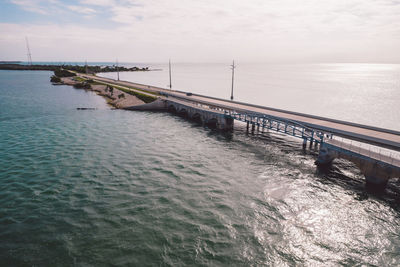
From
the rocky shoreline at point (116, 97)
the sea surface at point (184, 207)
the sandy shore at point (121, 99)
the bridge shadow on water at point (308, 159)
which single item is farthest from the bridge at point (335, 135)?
the rocky shoreline at point (116, 97)

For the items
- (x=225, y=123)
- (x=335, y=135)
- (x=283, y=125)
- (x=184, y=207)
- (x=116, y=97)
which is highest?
(x=335, y=135)

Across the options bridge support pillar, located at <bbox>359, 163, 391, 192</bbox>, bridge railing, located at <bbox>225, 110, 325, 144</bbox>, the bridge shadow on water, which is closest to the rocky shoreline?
the bridge shadow on water

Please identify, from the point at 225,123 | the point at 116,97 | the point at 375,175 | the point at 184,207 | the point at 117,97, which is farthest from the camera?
the point at 116,97

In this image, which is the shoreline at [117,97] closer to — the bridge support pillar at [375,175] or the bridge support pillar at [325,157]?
the bridge support pillar at [325,157]

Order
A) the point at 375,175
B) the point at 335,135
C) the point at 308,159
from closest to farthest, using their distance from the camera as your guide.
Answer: the point at 375,175 → the point at 335,135 → the point at 308,159

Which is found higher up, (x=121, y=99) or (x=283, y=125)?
(x=283, y=125)

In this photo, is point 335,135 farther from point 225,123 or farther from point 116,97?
point 116,97

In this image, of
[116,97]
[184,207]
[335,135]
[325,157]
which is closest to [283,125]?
[335,135]

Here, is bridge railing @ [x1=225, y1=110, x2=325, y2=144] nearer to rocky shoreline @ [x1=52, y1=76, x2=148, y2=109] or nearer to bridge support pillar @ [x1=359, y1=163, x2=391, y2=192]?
bridge support pillar @ [x1=359, y1=163, x2=391, y2=192]

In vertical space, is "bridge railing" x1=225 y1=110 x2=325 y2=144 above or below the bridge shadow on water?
above
